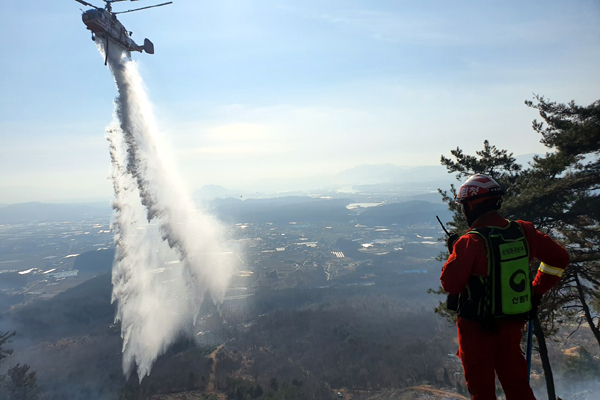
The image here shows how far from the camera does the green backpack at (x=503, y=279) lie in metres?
3.67

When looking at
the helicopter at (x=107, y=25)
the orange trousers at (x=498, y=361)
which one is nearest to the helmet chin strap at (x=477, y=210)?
the orange trousers at (x=498, y=361)

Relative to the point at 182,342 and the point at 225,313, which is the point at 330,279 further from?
the point at 182,342

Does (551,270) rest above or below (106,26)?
below

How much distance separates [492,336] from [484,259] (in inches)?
37.5

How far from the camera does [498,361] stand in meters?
3.88

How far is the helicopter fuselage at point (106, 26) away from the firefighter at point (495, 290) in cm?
2571

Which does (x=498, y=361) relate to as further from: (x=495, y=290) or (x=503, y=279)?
(x=503, y=279)

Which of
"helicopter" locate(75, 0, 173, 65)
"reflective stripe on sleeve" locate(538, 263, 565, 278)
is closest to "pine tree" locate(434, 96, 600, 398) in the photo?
"reflective stripe on sleeve" locate(538, 263, 565, 278)

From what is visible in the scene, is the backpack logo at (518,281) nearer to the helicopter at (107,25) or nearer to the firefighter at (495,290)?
the firefighter at (495,290)

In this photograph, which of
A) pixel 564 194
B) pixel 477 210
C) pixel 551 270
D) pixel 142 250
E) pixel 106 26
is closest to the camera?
pixel 551 270

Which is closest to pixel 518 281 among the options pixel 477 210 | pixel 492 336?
pixel 492 336

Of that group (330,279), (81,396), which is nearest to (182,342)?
(81,396)

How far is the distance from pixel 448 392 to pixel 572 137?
25.6 metres

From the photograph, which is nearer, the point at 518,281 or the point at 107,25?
the point at 518,281
